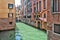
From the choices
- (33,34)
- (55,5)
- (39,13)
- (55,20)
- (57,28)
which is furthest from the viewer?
(39,13)

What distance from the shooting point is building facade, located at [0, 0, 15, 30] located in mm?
12945

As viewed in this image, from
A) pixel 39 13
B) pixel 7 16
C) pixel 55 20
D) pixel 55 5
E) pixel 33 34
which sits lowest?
pixel 33 34

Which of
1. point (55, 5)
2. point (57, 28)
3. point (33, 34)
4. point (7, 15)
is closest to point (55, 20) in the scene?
point (57, 28)

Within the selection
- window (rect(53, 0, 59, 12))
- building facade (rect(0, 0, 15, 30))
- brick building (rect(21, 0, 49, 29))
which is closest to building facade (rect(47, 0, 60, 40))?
window (rect(53, 0, 59, 12))

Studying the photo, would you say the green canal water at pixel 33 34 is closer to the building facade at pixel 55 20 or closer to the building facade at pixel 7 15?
the building facade at pixel 7 15

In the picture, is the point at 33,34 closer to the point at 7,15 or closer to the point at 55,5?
the point at 7,15

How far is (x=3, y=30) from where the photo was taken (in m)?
12.9

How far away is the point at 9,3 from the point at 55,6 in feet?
22.2

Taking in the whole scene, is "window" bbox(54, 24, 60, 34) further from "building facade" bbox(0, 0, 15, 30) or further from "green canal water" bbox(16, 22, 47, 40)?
"building facade" bbox(0, 0, 15, 30)

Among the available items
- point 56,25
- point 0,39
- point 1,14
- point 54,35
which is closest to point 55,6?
point 56,25

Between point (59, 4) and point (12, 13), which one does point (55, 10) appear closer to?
point (59, 4)

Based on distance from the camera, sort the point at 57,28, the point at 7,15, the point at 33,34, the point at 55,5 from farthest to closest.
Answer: the point at 33,34 → the point at 7,15 → the point at 55,5 → the point at 57,28

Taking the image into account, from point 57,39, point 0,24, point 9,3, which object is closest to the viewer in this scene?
point 57,39

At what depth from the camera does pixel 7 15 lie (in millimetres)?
13477
